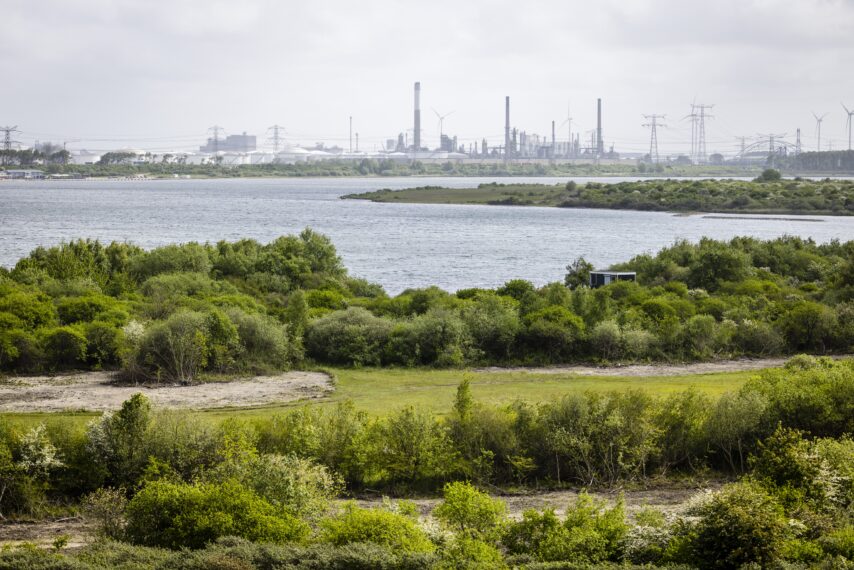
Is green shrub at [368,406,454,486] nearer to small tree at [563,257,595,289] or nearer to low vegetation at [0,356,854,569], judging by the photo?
low vegetation at [0,356,854,569]

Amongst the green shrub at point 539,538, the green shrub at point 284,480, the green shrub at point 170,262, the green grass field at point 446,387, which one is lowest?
the green grass field at point 446,387

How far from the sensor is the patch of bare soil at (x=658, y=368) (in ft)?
101

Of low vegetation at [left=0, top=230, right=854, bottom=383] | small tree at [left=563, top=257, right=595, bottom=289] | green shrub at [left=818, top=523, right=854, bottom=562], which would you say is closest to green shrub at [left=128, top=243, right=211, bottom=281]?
low vegetation at [left=0, top=230, right=854, bottom=383]

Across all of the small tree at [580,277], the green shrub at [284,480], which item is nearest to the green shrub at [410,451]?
the green shrub at [284,480]

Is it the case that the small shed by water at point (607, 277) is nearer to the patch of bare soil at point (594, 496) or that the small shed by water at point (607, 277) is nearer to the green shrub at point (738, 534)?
the patch of bare soil at point (594, 496)

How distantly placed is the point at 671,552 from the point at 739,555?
0.94 metres

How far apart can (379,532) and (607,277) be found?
104 ft

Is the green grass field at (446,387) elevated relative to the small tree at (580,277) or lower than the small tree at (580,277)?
lower

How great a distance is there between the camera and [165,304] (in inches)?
1391

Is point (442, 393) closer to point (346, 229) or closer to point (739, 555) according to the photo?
point (739, 555)

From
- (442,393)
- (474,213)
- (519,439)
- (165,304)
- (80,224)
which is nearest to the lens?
(519,439)

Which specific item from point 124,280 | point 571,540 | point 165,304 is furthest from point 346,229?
point 571,540

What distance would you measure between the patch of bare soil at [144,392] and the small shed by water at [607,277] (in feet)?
60.7

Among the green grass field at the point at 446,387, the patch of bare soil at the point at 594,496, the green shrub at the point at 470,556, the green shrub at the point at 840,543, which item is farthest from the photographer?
the green grass field at the point at 446,387
